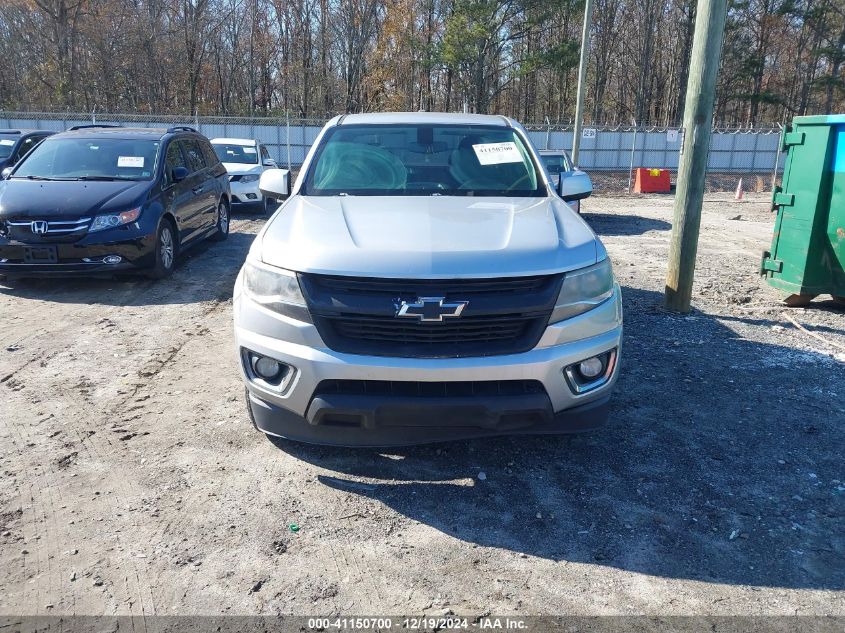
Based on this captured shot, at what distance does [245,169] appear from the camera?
1438cm

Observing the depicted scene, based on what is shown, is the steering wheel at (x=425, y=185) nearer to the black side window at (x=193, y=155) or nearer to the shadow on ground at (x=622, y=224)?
the black side window at (x=193, y=155)

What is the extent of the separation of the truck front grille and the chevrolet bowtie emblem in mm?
24

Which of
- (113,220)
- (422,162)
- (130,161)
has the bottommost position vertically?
(113,220)

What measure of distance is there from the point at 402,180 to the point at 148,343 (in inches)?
108

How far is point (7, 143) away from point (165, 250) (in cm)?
795

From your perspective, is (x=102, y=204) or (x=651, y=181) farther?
(x=651, y=181)

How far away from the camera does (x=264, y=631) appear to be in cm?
245

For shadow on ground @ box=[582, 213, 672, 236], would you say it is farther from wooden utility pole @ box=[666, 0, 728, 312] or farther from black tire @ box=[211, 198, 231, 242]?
black tire @ box=[211, 198, 231, 242]

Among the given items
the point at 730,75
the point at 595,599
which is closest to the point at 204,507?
the point at 595,599

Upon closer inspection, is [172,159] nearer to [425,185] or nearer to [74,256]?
[74,256]

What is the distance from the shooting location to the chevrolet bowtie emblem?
312 centimetres

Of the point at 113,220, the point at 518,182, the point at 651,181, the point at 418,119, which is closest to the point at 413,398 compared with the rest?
the point at 518,182

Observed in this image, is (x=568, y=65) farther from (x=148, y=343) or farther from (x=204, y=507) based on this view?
(x=204, y=507)

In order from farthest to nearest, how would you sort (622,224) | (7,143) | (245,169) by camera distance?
1. (622,224)
2. (245,169)
3. (7,143)
